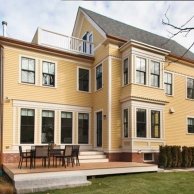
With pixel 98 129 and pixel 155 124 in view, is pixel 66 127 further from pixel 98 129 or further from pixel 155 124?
pixel 155 124

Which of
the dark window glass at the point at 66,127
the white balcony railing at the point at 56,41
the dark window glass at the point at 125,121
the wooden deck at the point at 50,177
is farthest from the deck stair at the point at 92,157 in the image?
the white balcony railing at the point at 56,41

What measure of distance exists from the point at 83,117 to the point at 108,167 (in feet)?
17.5

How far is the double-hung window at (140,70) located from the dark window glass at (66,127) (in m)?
4.28

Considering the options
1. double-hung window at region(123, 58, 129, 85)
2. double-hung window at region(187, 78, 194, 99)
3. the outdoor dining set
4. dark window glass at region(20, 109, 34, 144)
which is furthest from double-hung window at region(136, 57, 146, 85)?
dark window glass at region(20, 109, 34, 144)

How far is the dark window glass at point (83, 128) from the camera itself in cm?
1627

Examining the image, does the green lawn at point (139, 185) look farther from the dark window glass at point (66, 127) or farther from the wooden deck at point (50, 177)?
Answer: the dark window glass at point (66, 127)

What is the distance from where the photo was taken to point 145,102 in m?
15.1

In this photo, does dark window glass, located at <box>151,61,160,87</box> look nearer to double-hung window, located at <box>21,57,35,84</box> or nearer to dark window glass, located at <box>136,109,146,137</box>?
dark window glass, located at <box>136,109,146,137</box>

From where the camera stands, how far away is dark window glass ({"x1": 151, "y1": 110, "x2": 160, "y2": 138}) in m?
15.5

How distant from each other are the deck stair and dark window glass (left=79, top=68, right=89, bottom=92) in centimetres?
387

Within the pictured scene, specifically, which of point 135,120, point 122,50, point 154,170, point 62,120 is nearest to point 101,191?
point 154,170

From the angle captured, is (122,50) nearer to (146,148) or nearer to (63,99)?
(63,99)

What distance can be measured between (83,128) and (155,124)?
13.1 ft

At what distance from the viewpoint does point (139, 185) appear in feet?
32.0
